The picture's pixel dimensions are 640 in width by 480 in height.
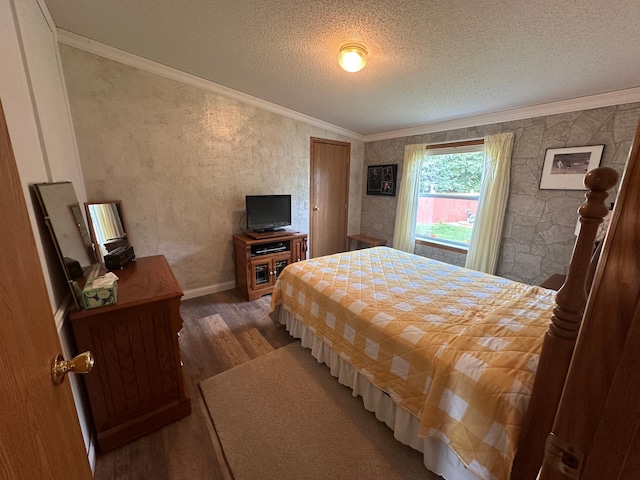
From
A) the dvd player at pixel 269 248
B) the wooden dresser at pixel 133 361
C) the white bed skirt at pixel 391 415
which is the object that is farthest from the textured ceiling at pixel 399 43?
the white bed skirt at pixel 391 415

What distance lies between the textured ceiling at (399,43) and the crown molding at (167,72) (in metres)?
0.08

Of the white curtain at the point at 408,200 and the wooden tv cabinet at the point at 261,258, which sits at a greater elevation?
the white curtain at the point at 408,200

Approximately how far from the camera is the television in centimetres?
335

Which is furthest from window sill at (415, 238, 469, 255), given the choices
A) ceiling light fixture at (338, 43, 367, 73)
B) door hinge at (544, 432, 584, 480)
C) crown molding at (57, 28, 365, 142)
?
door hinge at (544, 432, 584, 480)

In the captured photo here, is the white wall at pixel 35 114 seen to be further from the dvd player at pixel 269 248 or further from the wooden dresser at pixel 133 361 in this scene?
the dvd player at pixel 269 248

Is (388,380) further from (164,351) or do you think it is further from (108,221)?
(108,221)

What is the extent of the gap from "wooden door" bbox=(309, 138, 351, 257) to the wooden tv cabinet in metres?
0.90

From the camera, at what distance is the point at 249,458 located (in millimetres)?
1398

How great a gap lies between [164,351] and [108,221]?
1673mm

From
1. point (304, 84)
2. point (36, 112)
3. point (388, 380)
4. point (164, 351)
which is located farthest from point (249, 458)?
point (304, 84)

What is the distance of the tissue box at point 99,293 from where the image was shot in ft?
4.16

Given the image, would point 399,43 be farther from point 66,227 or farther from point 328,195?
point 328,195

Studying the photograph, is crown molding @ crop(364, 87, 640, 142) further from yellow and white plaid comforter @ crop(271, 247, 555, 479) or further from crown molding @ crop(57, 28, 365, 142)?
yellow and white plaid comforter @ crop(271, 247, 555, 479)

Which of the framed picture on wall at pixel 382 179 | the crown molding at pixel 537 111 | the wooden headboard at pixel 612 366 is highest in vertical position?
the crown molding at pixel 537 111
